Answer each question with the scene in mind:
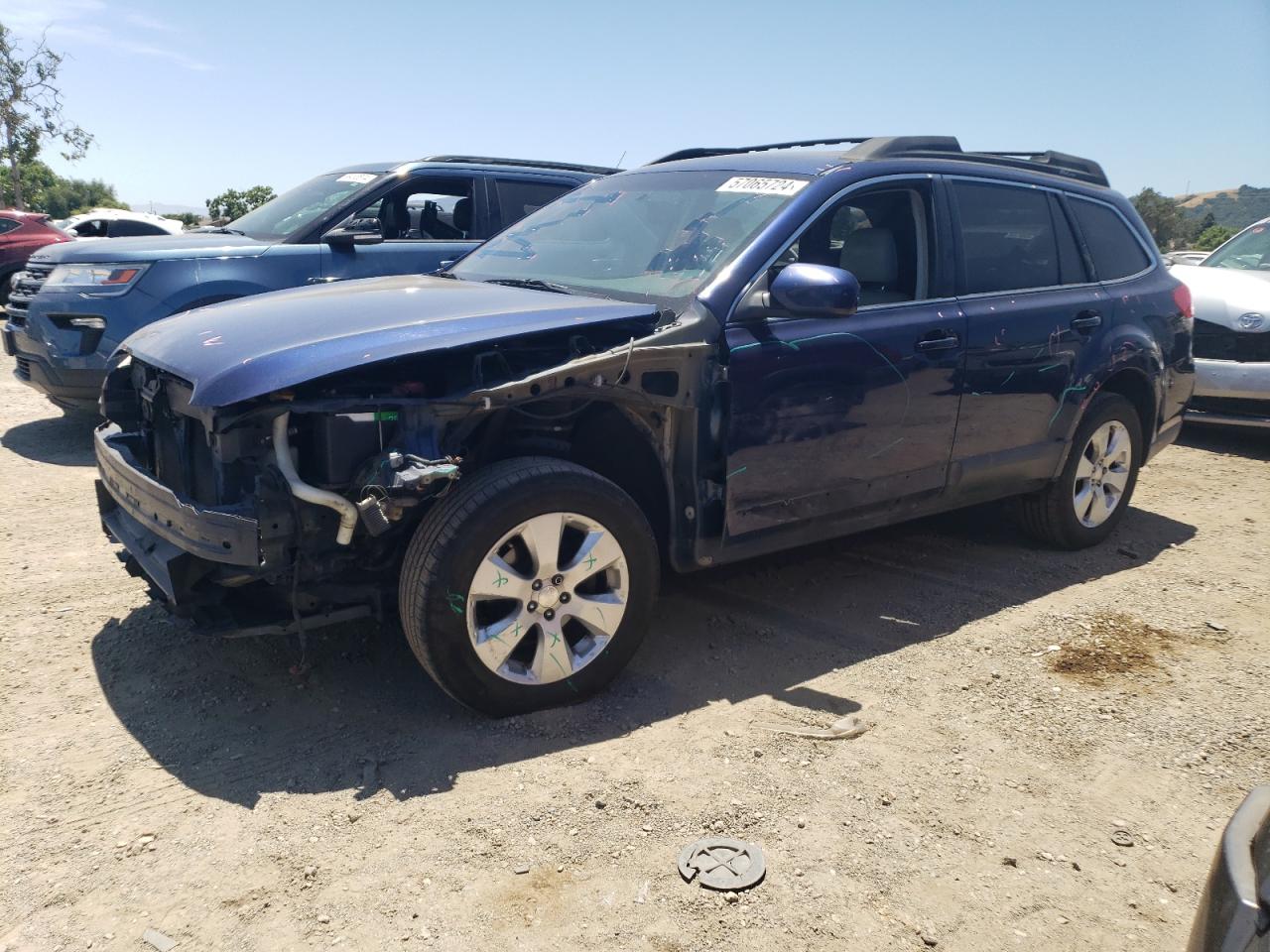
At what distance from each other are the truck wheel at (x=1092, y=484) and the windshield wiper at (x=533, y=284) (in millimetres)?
2721

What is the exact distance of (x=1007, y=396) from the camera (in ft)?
15.0

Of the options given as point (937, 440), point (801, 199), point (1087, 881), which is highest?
point (801, 199)

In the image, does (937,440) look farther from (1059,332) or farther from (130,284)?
(130,284)

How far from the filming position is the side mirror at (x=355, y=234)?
258 inches

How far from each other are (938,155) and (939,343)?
0.95m

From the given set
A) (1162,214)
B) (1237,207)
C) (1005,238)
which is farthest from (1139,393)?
(1237,207)

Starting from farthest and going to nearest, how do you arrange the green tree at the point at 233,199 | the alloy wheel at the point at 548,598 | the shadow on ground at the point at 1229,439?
the green tree at the point at 233,199
the shadow on ground at the point at 1229,439
the alloy wheel at the point at 548,598

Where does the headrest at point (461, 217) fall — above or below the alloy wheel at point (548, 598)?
above

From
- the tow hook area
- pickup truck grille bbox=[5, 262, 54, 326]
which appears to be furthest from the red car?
the tow hook area

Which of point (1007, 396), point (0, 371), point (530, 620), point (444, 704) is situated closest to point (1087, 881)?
point (530, 620)

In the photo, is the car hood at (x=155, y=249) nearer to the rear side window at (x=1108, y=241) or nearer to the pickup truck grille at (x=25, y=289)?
the pickup truck grille at (x=25, y=289)

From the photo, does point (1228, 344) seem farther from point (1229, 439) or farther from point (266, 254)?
point (266, 254)

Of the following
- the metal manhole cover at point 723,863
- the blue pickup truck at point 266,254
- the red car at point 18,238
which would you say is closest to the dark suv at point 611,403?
the metal manhole cover at point 723,863

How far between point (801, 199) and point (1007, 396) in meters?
1.42
